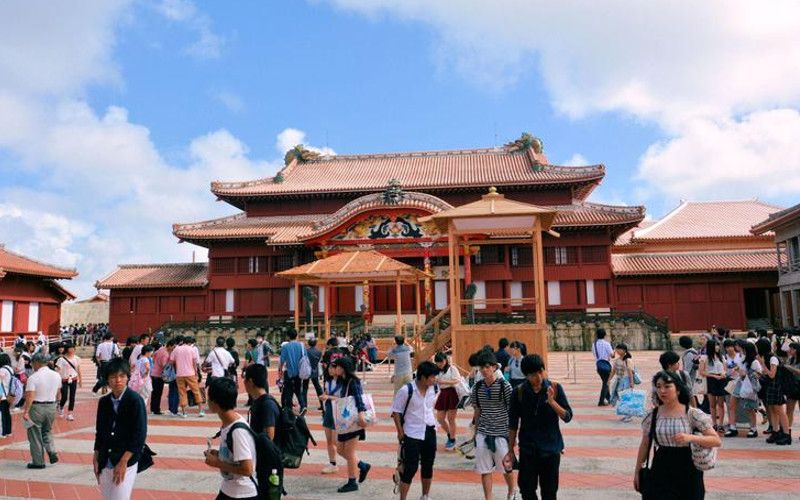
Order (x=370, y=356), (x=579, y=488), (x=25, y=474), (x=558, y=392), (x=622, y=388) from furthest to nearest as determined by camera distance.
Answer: (x=370, y=356) → (x=622, y=388) → (x=25, y=474) → (x=579, y=488) → (x=558, y=392)

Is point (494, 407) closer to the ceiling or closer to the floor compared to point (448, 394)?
closer to the ceiling

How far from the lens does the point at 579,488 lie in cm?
619

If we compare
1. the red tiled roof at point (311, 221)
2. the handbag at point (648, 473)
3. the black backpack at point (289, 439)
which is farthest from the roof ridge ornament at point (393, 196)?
the handbag at point (648, 473)

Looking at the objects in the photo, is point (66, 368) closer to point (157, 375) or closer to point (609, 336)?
point (157, 375)

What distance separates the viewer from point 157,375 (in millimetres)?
11672

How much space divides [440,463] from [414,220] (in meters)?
21.7

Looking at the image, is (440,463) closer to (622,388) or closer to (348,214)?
(622,388)

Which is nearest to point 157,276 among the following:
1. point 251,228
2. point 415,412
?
point 251,228

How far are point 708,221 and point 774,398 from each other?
32968mm

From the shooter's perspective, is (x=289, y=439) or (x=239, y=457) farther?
(x=289, y=439)

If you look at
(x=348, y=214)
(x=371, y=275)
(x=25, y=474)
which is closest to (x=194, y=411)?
(x=25, y=474)

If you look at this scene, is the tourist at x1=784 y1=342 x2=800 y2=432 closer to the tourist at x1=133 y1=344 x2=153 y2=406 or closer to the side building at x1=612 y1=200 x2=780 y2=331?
the tourist at x1=133 y1=344 x2=153 y2=406

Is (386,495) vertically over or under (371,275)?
under

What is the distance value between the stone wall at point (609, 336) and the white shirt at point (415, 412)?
870 inches
